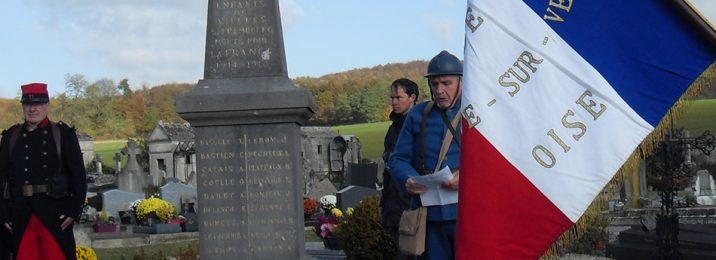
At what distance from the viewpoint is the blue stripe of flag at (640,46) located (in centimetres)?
402

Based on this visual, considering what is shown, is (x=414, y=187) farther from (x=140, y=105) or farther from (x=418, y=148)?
(x=140, y=105)

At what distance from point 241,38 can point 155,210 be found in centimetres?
1163

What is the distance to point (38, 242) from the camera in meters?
7.64

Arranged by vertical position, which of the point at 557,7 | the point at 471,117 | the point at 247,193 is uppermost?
the point at 557,7

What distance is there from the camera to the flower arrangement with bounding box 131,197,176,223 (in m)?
19.1

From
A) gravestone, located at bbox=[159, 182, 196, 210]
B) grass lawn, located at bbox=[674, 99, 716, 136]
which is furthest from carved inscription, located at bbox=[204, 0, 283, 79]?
grass lawn, located at bbox=[674, 99, 716, 136]

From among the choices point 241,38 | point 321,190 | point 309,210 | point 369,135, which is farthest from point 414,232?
point 369,135

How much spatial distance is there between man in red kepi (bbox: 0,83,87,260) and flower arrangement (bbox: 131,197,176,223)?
11404 millimetres

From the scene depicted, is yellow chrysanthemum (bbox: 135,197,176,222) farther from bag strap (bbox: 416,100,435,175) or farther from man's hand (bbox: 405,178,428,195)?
man's hand (bbox: 405,178,428,195)

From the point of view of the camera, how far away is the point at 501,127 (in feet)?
13.3

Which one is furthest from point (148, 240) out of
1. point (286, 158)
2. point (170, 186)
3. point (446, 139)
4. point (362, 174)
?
point (446, 139)

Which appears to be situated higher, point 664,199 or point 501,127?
point 501,127

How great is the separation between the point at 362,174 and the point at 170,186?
6.25 metres

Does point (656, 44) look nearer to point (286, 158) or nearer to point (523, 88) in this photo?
point (523, 88)
